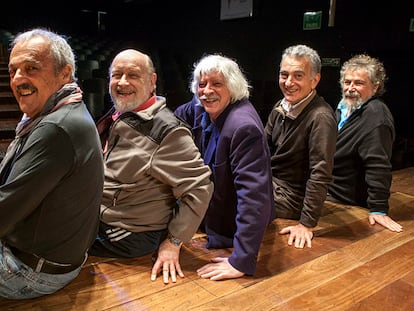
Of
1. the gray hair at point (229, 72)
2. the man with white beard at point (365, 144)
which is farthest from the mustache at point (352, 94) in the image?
the gray hair at point (229, 72)

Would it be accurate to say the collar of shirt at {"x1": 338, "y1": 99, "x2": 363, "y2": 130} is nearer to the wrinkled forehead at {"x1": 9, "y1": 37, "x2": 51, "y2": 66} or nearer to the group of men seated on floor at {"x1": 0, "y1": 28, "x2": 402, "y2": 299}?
the group of men seated on floor at {"x1": 0, "y1": 28, "x2": 402, "y2": 299}

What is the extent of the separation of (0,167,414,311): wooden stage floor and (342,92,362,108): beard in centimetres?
84

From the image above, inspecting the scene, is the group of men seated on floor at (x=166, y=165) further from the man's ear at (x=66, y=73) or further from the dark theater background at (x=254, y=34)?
the dark theater background at (x=254, y=34)

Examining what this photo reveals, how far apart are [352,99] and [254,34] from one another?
3.81m

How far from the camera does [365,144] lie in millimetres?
2396

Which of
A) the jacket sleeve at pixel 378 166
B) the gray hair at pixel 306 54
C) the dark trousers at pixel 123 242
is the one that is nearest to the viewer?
the dark trousers at pixel 123 242

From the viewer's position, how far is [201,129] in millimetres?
2016

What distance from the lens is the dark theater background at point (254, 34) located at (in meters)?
4.16

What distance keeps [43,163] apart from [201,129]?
977mm

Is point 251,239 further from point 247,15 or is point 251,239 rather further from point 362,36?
point 247,15

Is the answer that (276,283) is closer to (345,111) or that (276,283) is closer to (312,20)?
(345,111)

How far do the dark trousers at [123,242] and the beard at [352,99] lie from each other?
4.80 ft

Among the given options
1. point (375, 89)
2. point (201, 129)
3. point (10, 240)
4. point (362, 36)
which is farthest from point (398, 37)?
point (10, 240)

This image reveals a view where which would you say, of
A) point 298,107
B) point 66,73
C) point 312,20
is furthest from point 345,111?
point 312,20
